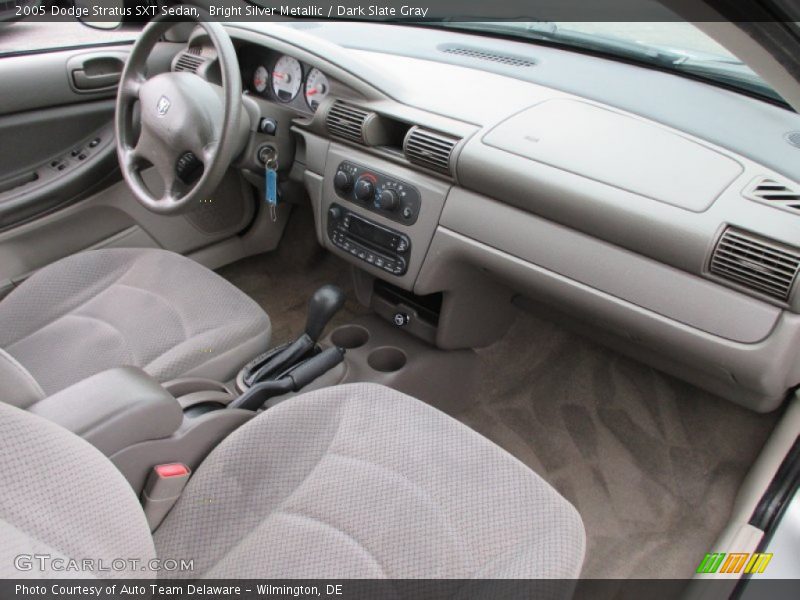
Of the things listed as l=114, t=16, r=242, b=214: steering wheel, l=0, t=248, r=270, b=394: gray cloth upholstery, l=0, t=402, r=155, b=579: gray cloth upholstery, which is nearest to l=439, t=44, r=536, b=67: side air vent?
l=114, t=16, r=242, b=214: steering wheel

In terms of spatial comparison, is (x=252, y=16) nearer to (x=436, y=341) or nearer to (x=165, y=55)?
(x=165, y=55)

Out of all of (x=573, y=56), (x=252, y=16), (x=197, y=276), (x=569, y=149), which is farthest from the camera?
(x=252, y=16)

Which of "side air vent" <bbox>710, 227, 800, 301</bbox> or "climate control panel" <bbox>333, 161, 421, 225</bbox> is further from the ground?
"side air vent" <bbox>710, 227, 800, 301</bbox>

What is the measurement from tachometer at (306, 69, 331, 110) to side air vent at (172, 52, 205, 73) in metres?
0.31

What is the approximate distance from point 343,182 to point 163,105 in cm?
44

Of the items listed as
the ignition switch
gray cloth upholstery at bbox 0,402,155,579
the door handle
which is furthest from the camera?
the door handle

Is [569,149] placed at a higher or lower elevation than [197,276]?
higher

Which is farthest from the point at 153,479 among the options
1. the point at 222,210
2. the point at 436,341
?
the point at 222,210

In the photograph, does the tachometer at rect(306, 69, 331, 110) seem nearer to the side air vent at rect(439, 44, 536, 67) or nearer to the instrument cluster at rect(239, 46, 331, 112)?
the instrument cluster at rect(239, 46, 331, 112)

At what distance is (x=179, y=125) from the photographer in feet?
5.21

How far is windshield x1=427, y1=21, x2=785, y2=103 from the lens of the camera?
1483 mm

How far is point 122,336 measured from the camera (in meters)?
1.50

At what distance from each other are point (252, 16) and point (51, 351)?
1049 mm

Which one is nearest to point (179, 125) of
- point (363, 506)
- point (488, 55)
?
point (488, 55)
